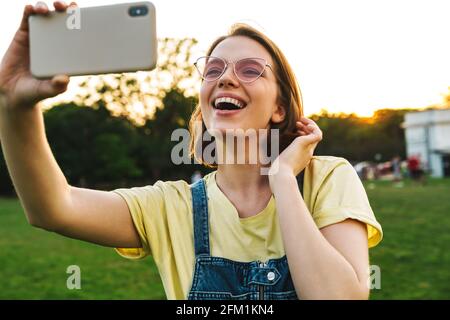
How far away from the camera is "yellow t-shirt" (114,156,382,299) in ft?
6.20

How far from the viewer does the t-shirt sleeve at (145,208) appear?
2.01 meters

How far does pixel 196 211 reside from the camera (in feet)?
6.63

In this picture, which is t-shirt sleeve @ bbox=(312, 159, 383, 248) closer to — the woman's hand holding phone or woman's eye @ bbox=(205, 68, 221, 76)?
woman's eye @ bbox=(205, 68, 221, 76)

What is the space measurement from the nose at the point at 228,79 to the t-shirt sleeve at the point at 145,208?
0.47m

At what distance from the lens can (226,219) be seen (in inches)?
78.7

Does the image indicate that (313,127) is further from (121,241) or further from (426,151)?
(426,151)

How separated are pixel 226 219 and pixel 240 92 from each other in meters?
0.49

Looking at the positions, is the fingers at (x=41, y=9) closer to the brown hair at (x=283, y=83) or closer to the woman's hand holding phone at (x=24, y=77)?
the woman's hand holding phone at (x=24, y=77)

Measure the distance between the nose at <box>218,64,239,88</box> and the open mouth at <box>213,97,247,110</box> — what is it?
6cm

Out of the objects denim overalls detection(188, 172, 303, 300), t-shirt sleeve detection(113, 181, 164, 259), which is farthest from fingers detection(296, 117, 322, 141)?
t-shirt sleeve detection(113, 181, 164, 259)

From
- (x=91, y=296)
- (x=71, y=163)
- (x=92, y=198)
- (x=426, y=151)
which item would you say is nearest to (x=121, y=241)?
(x=92, y=198)

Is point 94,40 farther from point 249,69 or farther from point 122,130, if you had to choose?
point 122,130

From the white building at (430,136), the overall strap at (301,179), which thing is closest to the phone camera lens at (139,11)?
the overall strap at (301,179)

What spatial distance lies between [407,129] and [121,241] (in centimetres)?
6863
